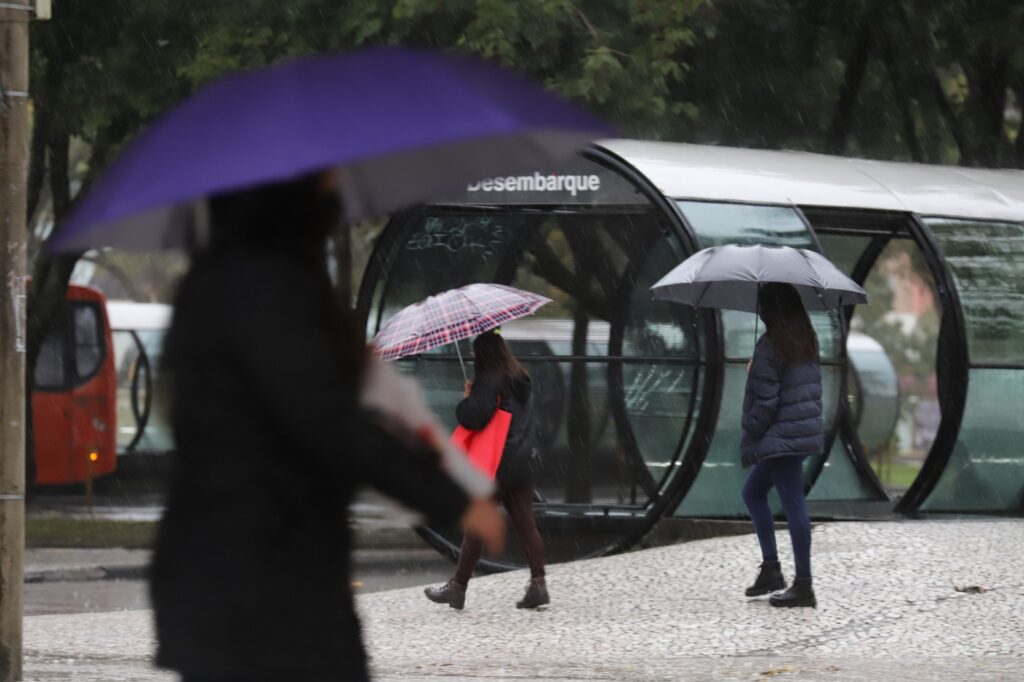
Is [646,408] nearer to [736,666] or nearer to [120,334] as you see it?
[736,666]

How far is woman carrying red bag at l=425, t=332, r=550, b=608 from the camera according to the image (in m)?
9.77

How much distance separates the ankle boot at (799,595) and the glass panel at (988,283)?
4.10m

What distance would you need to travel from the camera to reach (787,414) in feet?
31.2

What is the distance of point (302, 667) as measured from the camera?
2902mm

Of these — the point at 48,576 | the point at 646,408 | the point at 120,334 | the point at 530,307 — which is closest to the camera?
the point at 530,307

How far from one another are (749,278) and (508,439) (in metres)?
1.71

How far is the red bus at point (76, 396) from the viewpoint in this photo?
2358cm

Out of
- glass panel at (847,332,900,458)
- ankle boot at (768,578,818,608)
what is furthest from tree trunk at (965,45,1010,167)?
glass panel at (847,332,900,458)

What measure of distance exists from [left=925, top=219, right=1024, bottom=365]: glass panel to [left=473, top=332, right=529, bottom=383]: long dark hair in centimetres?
450

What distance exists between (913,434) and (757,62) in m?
34.2

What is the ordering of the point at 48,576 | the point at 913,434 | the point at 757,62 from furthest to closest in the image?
the point at 913,434 → the point at 757,62 → the point at 48,576

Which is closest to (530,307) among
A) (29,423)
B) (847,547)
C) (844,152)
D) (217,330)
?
(847,547)

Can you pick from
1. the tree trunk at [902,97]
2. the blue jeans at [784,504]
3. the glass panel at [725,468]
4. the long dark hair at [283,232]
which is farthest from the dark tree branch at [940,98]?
the long dark hair at [283,232]

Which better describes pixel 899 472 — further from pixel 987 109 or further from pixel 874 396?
pixel 987 109
